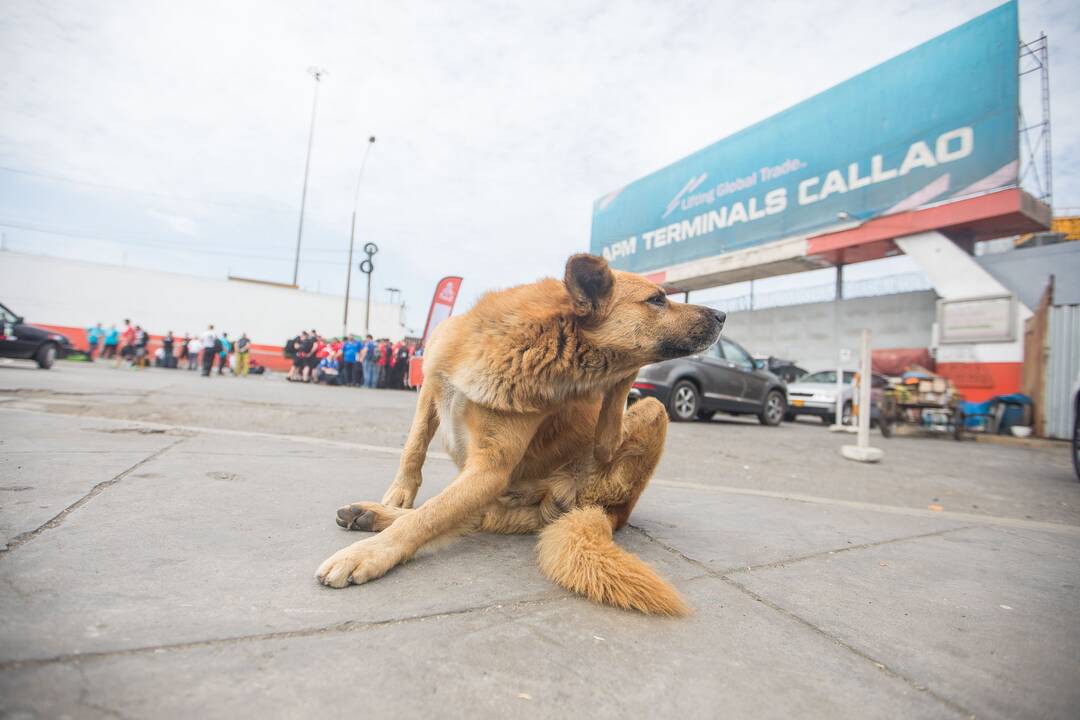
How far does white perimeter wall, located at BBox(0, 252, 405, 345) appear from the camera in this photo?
2653 cm

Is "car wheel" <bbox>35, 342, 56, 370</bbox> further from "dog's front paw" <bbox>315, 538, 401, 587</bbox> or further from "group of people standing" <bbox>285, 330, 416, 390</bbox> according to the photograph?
"dog's front paw" <bbox>315, 538, 401, 587</bbox>

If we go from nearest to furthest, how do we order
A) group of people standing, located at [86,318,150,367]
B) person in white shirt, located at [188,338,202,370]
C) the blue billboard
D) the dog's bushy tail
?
the dog's bushy tail < the blue billboard < group of people standing, located at [86,318,150,367] < person in white shirt, located at [188,338,202,370]

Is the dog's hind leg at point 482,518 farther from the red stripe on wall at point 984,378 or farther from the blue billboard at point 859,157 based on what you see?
the blue billboard at point 859,157

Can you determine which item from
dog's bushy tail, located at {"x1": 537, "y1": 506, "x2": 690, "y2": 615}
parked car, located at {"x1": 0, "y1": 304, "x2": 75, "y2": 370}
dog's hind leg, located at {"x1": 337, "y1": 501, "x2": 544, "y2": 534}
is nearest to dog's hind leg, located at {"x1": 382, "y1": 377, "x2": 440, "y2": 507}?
dog's hind leg, located at {"x1": 337, "y1": 501, "x2": 544, "y2": 534}

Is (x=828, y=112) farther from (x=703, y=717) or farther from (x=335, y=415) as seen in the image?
(x=703, y=717)

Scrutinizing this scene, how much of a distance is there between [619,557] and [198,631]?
1.19 m

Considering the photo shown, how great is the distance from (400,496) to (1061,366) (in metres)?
14.9

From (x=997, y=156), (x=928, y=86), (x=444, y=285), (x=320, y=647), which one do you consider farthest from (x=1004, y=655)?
(x=928, y=86)

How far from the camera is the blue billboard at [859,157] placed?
16359mm

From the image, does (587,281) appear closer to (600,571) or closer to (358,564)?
(600,571)

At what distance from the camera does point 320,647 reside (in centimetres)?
116

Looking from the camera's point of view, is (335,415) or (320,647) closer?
(320,647)

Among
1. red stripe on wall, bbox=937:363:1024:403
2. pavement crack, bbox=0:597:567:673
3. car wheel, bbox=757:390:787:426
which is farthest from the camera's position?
red stripe on wall, bbox=937:363:1024:403

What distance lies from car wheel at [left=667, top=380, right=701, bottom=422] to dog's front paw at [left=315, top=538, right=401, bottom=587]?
906 centimetres
